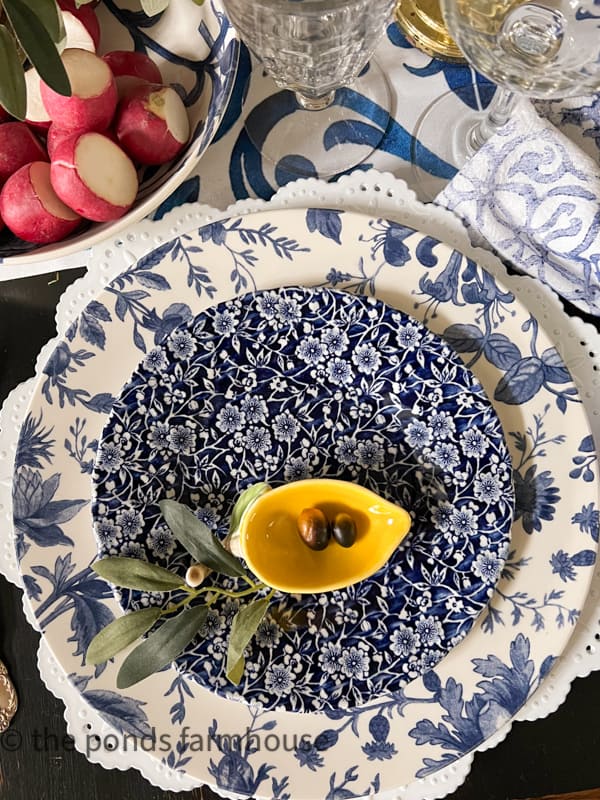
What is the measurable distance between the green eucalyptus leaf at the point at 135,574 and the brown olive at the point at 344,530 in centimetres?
12

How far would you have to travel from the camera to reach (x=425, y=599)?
532mm

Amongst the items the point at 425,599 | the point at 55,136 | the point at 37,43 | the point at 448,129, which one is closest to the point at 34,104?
the point at 55,136

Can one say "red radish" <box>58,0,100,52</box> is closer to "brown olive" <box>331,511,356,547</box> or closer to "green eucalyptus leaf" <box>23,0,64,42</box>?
"green eucalyptus leaf" <box>23,0,64,42</box>

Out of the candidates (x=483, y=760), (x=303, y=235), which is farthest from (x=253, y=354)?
(x=483, y=760)

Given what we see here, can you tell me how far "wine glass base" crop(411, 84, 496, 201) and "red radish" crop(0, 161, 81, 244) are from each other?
10.6 inches

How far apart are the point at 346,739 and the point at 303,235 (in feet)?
1.19

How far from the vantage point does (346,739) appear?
0.54 m

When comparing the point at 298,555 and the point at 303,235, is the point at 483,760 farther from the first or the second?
the point at 303,235

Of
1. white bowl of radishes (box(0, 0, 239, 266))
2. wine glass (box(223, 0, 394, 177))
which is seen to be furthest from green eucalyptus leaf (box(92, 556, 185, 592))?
wine glass (box(223, 0, 394, 177))

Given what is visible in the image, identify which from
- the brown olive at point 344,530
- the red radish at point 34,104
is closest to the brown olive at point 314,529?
the brown olive at point 344,530

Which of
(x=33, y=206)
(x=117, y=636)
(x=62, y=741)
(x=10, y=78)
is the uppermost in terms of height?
(x=10, y=78)

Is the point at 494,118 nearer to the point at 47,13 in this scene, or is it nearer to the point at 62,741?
the point at 47,13

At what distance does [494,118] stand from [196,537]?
377mm

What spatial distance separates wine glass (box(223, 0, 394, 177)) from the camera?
458 mm
